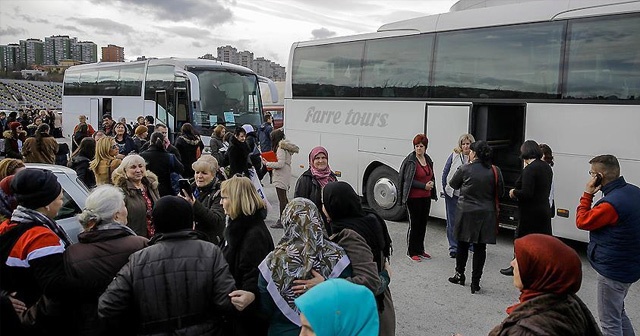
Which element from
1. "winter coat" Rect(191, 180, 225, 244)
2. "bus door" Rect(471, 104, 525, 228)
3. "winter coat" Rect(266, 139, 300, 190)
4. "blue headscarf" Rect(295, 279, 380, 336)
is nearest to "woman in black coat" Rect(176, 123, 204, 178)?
"winter coat" Rect(266, 139, 300, 190)

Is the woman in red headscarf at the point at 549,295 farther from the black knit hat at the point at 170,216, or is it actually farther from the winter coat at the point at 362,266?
the black knit hat at the point at 170,216

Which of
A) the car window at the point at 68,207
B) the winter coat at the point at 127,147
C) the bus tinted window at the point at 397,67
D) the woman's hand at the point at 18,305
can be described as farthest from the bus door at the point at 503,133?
the woman's hand at the point at 18,305

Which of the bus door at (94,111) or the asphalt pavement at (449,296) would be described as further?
the bus door at (94,111)

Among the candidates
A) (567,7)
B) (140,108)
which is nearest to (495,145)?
(567,7)

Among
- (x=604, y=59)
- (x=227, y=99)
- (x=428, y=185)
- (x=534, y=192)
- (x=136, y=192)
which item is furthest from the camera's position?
(x=227, y=99)

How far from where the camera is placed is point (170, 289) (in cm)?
272

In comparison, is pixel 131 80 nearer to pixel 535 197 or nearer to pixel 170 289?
pixel 535 197

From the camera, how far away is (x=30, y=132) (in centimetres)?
1800

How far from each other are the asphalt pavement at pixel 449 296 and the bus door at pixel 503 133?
144cm

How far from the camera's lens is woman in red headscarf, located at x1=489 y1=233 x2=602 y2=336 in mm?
2240

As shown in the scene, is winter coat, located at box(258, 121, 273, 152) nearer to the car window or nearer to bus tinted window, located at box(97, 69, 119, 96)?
bus tinted window, located at box(97, 69, 119, 96)

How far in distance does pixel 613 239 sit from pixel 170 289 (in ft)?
11.5

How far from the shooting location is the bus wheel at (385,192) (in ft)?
31.3

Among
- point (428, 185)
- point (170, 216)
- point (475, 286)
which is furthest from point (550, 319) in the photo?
point (428, 185)
